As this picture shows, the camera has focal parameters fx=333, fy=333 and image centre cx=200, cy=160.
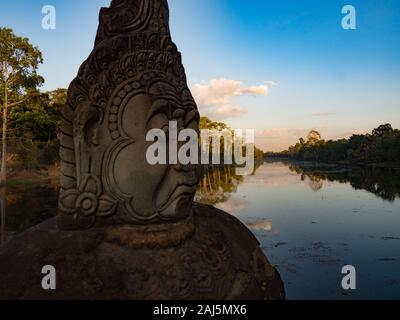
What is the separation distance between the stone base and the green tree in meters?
21.4

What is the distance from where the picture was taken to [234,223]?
165 inches

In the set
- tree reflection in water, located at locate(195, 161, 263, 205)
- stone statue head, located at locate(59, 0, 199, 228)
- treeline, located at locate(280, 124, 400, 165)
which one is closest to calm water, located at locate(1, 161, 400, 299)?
tree reflection in water, located at locate(195, 161, 263, 205)

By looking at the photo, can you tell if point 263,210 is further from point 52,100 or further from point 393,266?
point 52,100

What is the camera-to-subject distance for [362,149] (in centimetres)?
6850

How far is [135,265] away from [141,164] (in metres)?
1.01

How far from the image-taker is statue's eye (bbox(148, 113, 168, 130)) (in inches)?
142

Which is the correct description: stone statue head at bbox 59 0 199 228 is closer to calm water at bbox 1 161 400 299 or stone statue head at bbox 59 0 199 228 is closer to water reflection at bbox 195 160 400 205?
calm water at bbox 1 161 400 299

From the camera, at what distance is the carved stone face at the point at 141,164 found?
11.3 ft

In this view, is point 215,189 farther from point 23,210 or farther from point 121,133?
point 121,133

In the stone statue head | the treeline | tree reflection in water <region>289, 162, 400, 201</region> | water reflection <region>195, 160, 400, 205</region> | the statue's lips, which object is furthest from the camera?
the treeline

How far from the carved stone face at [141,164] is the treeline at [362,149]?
52266 mm

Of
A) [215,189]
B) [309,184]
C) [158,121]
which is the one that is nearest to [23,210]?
[158,121]

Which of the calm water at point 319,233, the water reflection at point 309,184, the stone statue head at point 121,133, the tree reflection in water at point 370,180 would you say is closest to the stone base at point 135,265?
the stone statue head at point 121,133

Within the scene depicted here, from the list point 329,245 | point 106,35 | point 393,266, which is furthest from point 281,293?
point 329,245
